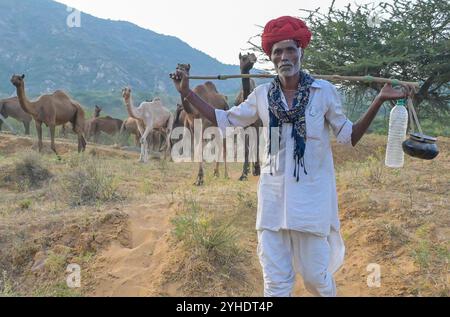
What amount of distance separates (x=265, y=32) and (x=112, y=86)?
6974cm

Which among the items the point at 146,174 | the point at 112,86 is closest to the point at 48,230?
the point at 146,174

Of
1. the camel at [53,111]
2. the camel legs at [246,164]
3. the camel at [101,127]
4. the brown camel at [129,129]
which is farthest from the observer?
the camel at [101,127]

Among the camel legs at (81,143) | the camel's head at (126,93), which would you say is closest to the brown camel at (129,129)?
the camel legs at (81,143)

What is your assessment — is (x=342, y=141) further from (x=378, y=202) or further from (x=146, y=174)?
(x=146, y=174)

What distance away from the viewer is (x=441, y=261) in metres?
4.66

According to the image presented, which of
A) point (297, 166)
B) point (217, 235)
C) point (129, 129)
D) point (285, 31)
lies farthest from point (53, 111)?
point (297, 166)

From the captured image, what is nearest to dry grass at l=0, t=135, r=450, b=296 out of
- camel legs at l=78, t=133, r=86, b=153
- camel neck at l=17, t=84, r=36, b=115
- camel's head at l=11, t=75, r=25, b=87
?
camel's head at l=11, t=75, r=25, b=87

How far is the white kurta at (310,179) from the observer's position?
317 cm

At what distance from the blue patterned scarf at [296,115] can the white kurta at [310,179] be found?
33 mm

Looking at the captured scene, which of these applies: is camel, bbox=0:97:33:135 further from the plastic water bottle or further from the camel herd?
the plastic water bottle

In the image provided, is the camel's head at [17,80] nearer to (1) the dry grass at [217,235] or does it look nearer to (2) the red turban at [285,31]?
(1) the dry grass at [217,235]

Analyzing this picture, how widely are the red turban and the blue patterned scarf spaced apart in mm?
254

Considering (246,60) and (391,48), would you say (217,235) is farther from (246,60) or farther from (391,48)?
(391,48)

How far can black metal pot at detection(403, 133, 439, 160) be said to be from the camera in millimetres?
3500
